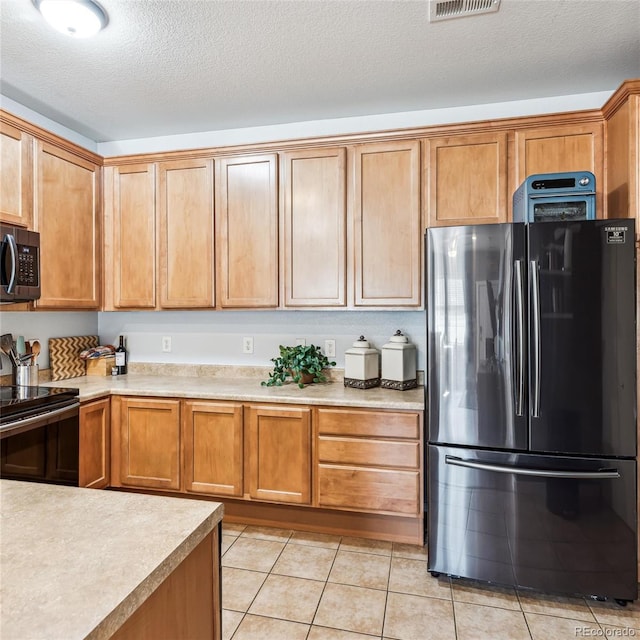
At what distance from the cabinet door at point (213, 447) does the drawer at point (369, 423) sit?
1.82 ft

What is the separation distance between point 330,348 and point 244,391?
0.71 metres

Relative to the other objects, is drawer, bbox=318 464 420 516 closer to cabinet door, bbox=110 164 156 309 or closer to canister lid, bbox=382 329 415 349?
canister lid, bbox=382 329 415 349

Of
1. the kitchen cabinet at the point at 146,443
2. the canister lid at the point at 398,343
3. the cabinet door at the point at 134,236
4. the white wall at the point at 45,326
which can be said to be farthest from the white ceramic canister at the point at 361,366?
the white wall at the point at 45,326

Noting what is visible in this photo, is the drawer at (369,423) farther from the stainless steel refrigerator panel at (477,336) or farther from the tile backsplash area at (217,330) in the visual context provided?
A: the tile backsplash area at (217,330)

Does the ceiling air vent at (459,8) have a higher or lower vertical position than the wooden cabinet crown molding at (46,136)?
higher

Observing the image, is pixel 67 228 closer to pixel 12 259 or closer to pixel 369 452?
pixel 12 259

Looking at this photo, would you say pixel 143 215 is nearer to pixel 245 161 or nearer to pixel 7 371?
pixel 245 161

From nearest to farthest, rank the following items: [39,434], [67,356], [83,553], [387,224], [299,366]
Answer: [83,553] → [39,434] → [387,224] → [299,366] → [67,356]

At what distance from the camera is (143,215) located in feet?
10.2

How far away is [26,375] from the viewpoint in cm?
274

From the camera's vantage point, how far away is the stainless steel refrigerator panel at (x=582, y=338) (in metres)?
1.98

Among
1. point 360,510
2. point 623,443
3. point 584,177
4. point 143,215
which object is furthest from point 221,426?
point 584,177

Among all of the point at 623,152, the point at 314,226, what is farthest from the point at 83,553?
the point at 623,152

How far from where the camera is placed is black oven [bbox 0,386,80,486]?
84.4 inches
